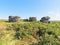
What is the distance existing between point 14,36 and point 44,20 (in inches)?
617

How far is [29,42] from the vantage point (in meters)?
22.0

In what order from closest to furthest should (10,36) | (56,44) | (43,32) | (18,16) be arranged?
(56,44), (10,36), (43,32), (18,16)

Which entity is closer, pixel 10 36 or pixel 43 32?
pixel 10 36

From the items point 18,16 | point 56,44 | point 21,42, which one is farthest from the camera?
point 18,16

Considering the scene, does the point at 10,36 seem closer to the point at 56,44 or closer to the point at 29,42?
the point at 29,42

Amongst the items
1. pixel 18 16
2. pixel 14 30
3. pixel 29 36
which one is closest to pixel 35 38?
pixel 29 36

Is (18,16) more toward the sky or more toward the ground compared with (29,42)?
more toward the sky

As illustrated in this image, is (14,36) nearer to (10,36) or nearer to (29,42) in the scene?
(10,36)

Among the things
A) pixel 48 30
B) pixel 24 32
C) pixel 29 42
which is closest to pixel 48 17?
pixel 48 30

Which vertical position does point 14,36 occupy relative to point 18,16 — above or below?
below

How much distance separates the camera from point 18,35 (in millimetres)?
23891

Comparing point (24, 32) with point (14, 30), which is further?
point (14, 30)

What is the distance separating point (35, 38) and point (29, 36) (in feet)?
3.09

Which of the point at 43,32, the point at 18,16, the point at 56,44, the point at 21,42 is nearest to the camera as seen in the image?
the point at 56,44
